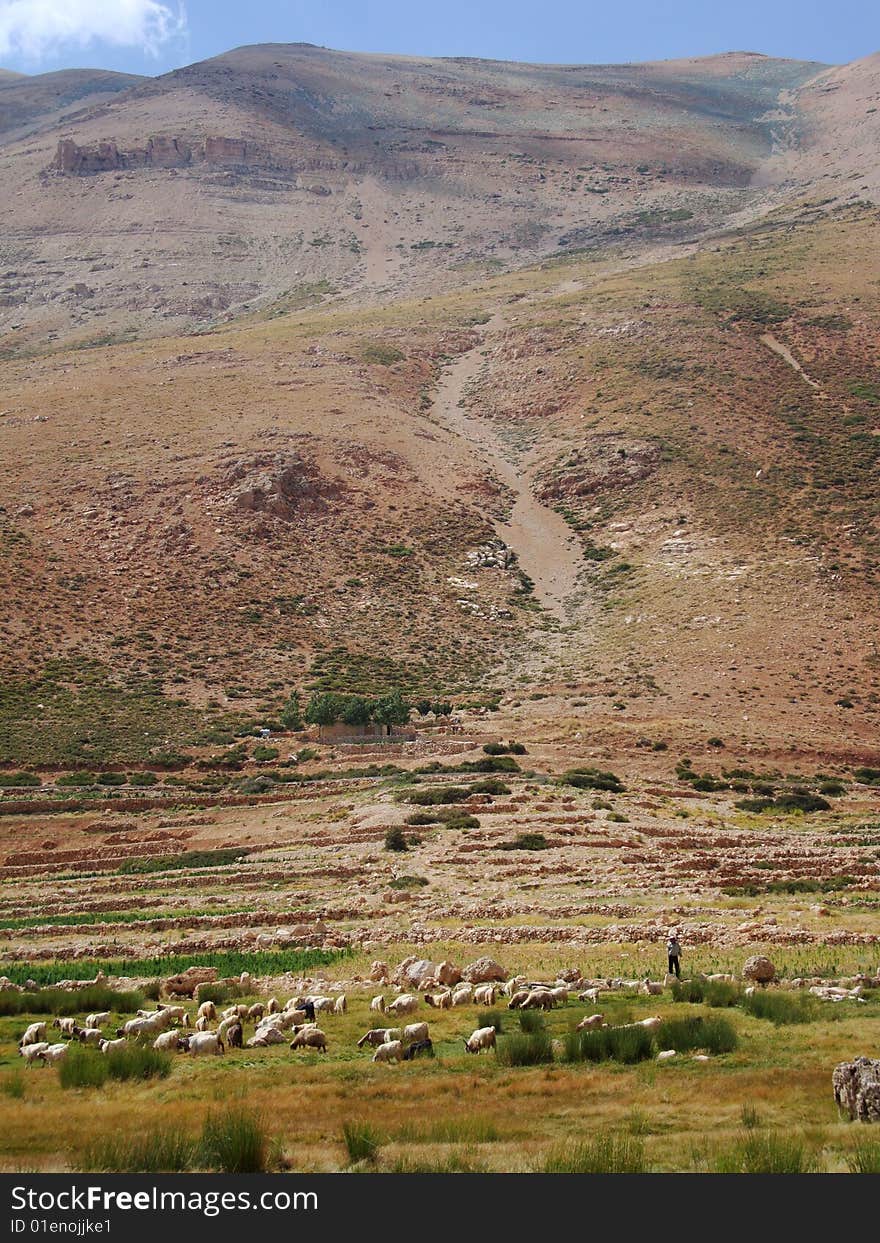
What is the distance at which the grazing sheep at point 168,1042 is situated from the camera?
38.1 feet

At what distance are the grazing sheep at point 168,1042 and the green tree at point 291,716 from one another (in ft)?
94.9

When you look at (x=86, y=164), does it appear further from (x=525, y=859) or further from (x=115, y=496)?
(x=525, y=859)

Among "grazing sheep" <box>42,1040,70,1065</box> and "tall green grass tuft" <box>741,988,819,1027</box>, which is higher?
"grazing sheep" <box>42,1040,70,1065</box>

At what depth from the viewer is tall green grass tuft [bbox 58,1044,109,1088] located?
10.3 m

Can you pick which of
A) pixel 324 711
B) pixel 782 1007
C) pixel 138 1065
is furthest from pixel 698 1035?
pixel 324 711

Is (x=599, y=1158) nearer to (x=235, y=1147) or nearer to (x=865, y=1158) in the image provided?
(x=865, y=1158)

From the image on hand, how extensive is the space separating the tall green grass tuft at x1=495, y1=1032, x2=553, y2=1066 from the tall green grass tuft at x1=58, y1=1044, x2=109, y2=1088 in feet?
12.9

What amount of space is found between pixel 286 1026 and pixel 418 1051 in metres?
2.19

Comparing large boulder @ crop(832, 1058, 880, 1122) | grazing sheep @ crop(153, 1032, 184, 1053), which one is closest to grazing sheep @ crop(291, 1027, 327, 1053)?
grazing sheep @ crop(153, 1032, 184, 1053)

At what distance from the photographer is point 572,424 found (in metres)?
74.0

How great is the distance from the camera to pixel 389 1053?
1106cm

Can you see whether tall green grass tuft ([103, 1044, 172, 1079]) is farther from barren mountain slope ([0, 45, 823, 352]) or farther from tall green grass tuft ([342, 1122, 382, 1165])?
barren mountain slope ([0, 45, 823, 352])

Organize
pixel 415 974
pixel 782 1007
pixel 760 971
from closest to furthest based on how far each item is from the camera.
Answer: pixel 782 1007 → pixel 760 971 → pixel 415 974

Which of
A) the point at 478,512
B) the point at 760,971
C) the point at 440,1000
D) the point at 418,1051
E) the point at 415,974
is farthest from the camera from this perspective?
the point at 478,512
